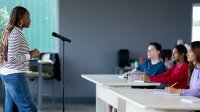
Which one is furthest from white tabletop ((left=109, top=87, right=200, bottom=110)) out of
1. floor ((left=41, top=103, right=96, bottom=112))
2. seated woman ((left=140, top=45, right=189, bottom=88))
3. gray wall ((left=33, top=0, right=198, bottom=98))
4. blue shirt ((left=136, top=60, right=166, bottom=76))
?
gray wall ((left=33, top=0, right=198, bottom=98))

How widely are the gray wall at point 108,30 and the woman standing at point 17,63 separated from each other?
170 inches

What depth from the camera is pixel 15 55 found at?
429 centimetres

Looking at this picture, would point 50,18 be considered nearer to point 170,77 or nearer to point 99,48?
point 99,48

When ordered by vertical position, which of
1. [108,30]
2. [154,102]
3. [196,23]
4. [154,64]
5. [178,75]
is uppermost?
[196,23]

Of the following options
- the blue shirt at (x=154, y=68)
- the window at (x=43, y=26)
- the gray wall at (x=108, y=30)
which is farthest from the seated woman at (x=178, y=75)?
the window at (x=43, y=26)

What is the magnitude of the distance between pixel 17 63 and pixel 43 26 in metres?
4.65

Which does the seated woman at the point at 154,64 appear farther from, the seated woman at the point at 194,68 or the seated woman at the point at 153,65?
the seated woman at the point at 194,68

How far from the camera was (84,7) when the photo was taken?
28.6 ft

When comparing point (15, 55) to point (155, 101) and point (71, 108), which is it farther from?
point (71, 108)

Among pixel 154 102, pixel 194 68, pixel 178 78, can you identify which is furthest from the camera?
pixel 178 78

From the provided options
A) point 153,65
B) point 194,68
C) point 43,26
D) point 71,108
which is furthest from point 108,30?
point 194,68

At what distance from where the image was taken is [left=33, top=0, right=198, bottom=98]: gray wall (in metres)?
8.73

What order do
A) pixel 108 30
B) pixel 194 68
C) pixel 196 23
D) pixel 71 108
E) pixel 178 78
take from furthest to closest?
pixel 196 23
pixel 108 30
pixel 71 108
pixel 178 78
pixel 194 68

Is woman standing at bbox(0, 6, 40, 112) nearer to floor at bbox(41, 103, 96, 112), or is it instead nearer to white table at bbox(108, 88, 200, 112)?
white table at bbox(108, 88, 200, 112)
